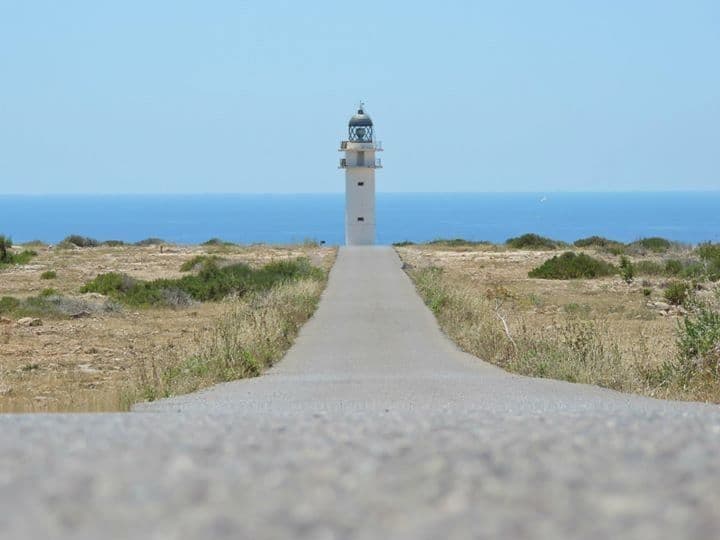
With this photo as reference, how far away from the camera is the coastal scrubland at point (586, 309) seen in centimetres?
1462

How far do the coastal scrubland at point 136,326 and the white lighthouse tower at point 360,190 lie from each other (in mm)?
16204

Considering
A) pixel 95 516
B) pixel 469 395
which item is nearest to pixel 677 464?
pixel 95 516

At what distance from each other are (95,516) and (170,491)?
0.40 m

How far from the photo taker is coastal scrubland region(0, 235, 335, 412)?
15406mm

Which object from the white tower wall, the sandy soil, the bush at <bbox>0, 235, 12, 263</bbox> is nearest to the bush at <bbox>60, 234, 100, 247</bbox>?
the bush at <bbox>0, 235, 12, 263</bbox>

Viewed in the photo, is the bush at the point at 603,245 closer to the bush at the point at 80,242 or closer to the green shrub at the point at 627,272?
the green shrub at the point at 627,272

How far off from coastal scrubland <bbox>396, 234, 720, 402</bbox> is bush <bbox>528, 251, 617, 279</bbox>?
38mm

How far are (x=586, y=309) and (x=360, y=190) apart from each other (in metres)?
37.5

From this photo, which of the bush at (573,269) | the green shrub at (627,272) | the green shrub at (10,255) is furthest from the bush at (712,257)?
the green shrub at (10,255)

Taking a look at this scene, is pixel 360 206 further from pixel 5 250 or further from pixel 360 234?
pixel 5 250

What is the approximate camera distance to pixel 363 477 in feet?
13.1

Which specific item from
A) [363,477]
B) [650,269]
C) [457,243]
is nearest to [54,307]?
[650,269]

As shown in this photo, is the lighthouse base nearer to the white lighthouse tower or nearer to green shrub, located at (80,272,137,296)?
the white lighthouse tower

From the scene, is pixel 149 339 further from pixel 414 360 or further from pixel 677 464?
pixel 677 464
